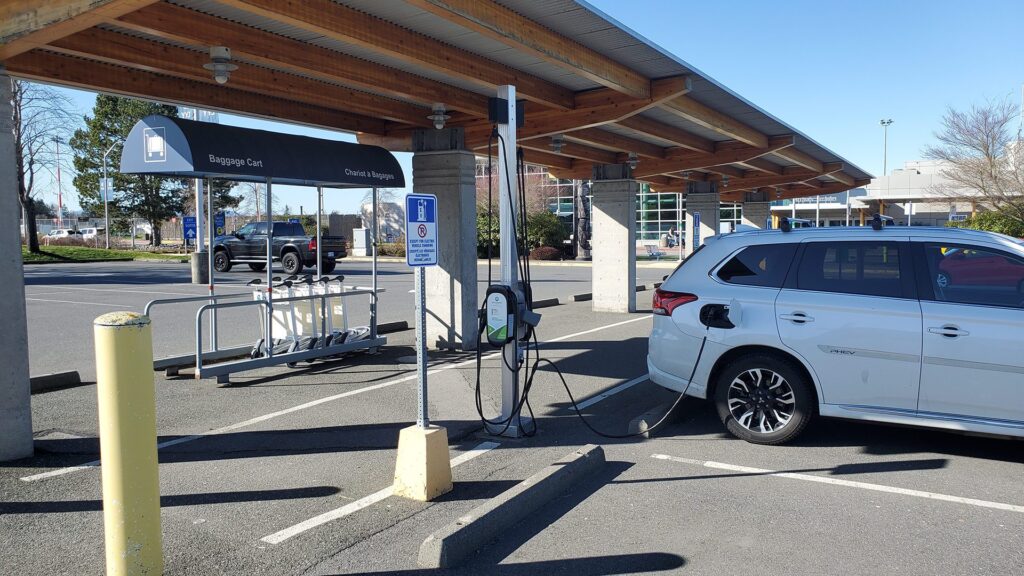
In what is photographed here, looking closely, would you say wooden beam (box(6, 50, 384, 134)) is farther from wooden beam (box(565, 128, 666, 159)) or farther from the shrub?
the shrub

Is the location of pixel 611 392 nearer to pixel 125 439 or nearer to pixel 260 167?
pixel 260 167

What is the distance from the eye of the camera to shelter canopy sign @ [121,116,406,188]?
8.07 meters

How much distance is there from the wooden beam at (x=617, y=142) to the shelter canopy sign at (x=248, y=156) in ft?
13.1

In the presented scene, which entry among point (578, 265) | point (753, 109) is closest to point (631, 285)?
point (753, 109)

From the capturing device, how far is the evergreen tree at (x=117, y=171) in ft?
153

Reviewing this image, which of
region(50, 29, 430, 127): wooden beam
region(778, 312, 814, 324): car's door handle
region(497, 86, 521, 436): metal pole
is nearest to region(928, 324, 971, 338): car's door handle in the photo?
region(778, 312, 814, 324): car's door handle

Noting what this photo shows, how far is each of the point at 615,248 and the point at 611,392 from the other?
9176 millimetres

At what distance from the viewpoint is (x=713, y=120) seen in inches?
527

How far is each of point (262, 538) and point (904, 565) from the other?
12.2 ft

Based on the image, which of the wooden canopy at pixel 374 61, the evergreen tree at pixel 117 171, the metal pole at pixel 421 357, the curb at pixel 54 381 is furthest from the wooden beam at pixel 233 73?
the evergreen tree at pixel 117 171

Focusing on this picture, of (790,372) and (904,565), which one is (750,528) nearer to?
(904,565)

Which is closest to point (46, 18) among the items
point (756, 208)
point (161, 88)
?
point (161, 88)

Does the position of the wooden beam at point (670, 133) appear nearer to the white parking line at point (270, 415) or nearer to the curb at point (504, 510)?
the white parking line at point (270, 415)

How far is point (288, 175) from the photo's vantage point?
924cm
